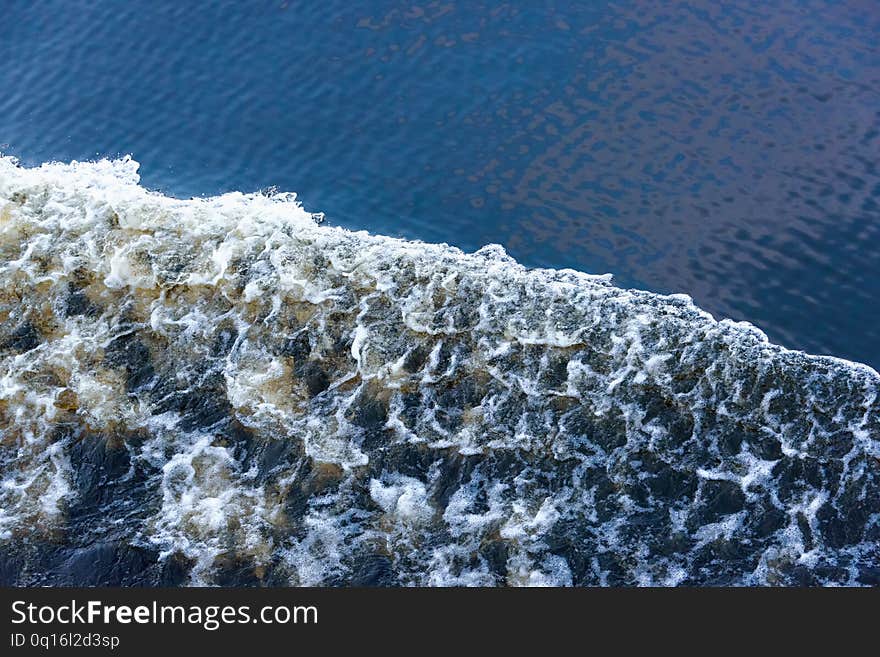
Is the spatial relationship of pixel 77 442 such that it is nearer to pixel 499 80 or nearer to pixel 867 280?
pixel 499 80

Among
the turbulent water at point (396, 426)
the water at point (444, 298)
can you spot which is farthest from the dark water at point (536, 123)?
the turbulent water at point (396, 426)

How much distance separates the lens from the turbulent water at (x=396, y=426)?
1670cm

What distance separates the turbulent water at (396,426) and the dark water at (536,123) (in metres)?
1.80

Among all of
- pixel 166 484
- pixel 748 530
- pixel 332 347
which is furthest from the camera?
pixel 332 347

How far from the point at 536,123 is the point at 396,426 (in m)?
11.6

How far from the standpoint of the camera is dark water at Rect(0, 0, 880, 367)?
22.1 meters

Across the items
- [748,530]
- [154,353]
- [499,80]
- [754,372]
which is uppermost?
[499,80]

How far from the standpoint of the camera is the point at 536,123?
25.8m

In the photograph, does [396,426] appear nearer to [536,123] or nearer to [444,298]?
→ [444,298]

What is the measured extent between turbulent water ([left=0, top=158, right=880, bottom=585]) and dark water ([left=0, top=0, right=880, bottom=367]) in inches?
70.7

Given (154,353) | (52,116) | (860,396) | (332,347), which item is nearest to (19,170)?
(52,116)

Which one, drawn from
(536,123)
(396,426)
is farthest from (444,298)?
(536,123)

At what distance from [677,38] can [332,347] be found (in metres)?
16.1

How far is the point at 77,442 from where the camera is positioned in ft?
62.1
